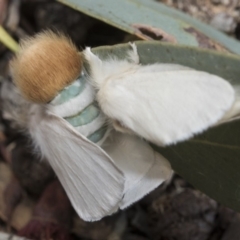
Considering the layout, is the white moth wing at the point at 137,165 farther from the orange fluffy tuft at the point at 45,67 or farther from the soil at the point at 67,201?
the soil at the point at 67,201

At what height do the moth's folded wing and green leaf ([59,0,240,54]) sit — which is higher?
green leaf ([59,0,240,54])

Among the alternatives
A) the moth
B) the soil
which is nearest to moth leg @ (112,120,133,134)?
the moth

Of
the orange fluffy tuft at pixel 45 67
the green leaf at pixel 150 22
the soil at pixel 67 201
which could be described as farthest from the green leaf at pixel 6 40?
the orange fluffy tuft at pixel 45 67

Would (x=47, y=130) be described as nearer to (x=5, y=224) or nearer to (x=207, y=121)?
(x=207, y=121)

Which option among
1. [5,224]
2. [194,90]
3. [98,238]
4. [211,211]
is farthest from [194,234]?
[194,90]

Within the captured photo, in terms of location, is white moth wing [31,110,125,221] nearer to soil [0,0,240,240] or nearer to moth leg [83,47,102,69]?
moth leg [83,47,102,69]

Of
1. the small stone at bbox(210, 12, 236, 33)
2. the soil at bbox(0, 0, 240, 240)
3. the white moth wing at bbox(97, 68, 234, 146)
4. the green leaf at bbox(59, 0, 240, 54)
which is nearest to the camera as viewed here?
the white moth wing at bbox(97, 68, 234, 146)
